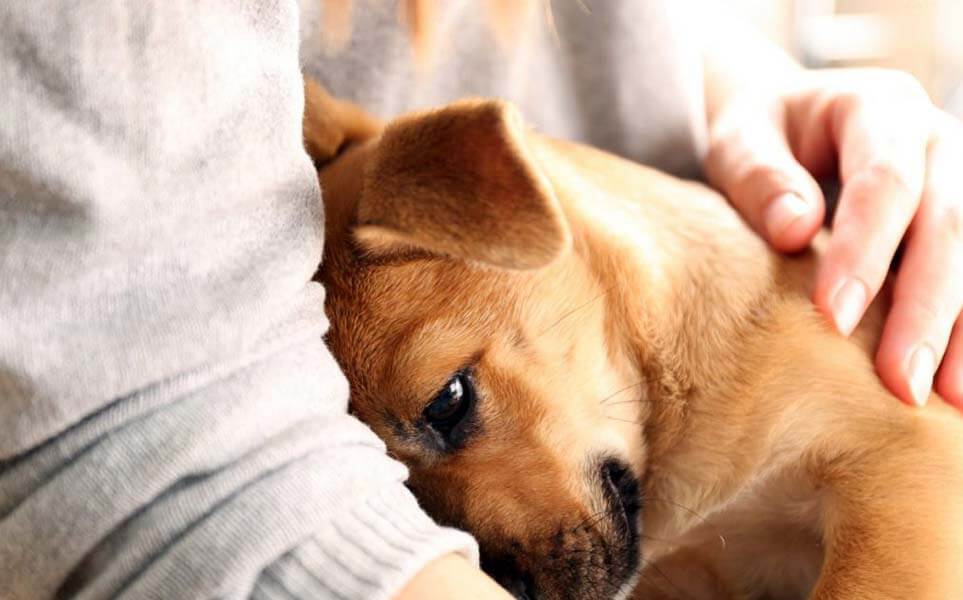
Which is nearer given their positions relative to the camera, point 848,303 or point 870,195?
point 848,303

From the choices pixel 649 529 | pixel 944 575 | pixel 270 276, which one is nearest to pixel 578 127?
pixel 649 529

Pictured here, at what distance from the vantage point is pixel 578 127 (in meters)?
1.94

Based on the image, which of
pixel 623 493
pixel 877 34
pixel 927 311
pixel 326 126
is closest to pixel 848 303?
pixel 927 311

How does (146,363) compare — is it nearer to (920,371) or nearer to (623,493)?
(623,493)

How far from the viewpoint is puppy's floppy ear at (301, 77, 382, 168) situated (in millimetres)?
1426

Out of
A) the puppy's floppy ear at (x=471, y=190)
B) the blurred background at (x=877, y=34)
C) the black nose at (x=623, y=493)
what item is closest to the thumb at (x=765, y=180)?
the black nose at (x=623, y=493)

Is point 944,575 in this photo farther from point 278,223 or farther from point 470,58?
point 470,58

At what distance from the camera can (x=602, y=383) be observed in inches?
53.1

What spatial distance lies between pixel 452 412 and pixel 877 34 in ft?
6.14

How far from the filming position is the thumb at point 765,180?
4.62 ft

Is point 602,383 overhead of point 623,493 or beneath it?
overhead

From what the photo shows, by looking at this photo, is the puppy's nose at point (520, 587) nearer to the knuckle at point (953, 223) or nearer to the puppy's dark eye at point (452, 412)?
the puppy's dark eye at point (452, 412)

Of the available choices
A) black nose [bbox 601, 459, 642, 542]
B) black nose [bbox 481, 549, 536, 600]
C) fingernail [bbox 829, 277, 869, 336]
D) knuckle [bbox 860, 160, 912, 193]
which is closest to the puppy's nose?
black nose [bbox 481, 549, 536, 600]

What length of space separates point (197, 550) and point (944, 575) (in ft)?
2.84
